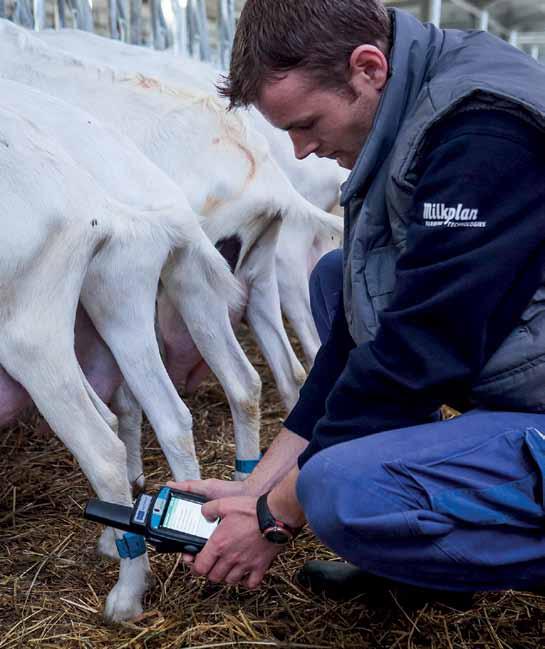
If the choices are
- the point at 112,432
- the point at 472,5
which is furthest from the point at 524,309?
the point at 472,5

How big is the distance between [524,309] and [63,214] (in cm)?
132

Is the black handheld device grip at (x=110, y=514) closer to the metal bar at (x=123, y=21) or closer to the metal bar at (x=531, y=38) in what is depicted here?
the metal bar at (x=123, y=21)

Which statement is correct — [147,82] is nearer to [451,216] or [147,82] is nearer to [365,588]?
[365,588]

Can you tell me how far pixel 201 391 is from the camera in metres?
4.57

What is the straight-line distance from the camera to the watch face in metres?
1.83

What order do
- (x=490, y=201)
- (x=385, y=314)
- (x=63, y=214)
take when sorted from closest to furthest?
(x=490, y=201), (x=385, y=314), (x=63, y=214)

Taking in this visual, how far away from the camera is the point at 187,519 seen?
1.92 meters

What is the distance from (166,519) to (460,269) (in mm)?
823

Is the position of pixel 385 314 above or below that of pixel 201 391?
above

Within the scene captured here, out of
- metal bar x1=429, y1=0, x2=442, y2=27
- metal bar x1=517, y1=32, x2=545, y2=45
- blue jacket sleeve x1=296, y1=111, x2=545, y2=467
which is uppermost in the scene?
blue jacket sleeve x1=296, y1=111, x2=545, y2=467

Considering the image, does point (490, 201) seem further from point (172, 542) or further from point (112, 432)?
point (112, 432)

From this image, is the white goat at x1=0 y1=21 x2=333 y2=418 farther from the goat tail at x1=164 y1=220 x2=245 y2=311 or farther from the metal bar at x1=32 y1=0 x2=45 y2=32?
the metal bar at x1=32 y1=0 x2=45 y2=32

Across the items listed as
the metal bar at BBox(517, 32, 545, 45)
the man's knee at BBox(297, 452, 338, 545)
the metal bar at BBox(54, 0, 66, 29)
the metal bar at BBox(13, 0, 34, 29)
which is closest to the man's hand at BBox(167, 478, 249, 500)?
the man's knee at BBox(297, 452, 338, 545)

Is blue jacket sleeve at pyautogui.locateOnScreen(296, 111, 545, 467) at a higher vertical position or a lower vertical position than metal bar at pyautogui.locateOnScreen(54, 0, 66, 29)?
higher
